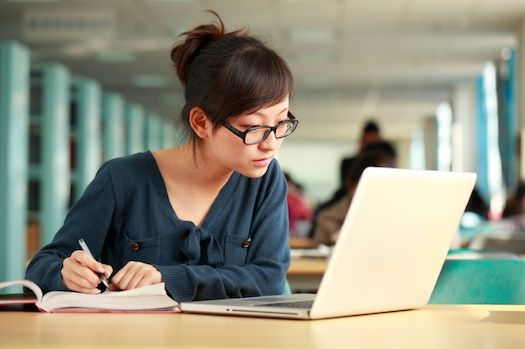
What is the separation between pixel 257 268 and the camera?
6.86 ft

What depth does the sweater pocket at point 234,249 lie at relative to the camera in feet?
7.10

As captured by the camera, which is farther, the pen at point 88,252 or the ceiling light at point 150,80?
→ the ceiling light at point 150,80

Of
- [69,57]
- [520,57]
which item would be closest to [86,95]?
[69,57]

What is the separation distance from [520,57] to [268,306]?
8952 millimetres

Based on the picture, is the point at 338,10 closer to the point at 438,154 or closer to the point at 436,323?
the point at 436,323

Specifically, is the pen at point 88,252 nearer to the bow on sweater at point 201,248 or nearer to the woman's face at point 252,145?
the bow on sweater at point 201,248

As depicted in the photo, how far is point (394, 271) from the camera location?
5.61 feet

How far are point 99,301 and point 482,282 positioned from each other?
1.03 meters

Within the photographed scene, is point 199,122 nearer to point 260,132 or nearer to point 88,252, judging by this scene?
point 260,132

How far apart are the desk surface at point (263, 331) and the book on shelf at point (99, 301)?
5 centimetres

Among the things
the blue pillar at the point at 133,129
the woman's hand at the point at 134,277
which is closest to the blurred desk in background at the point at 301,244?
the woman's hand at the point at 134,277

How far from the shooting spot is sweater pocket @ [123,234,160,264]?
7.03 feet

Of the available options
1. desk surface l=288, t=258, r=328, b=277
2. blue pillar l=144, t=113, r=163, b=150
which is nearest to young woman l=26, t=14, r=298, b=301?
desk surface l=288, t=258, r=328, b=277

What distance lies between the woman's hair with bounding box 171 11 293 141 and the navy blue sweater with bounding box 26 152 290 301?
0.16 m
